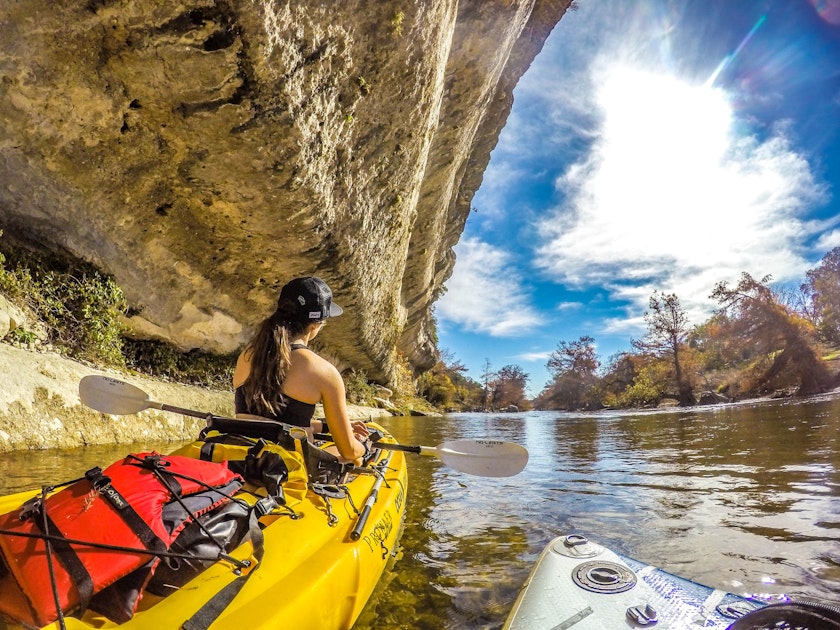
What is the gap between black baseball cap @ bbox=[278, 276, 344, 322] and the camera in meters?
2.68

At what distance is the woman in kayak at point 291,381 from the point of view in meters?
2.43

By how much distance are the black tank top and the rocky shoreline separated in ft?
11.5

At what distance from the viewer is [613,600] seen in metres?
1.53

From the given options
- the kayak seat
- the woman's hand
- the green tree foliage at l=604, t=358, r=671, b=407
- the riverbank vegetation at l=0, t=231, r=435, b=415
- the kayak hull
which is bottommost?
the kayak hull

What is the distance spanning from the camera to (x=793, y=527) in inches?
107

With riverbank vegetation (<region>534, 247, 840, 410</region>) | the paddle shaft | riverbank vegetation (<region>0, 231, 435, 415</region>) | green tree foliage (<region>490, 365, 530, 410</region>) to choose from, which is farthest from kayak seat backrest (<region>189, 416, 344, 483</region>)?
green tree foliage (<region>490, 365, 530, 410</region>)

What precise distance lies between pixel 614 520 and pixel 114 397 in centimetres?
368

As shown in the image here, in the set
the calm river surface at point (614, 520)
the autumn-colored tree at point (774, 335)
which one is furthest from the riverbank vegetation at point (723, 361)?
the calm river surface at point (614, 520)

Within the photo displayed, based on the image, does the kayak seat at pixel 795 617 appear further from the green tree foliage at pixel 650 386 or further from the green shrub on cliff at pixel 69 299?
the green tree foliage at pixel 650 386

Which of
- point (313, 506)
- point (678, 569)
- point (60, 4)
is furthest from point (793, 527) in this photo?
point (60, 4)

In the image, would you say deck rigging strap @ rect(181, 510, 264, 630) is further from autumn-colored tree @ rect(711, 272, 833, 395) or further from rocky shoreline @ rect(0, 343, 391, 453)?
autumn-colored tree @ rect(711, 272, 833, 395)

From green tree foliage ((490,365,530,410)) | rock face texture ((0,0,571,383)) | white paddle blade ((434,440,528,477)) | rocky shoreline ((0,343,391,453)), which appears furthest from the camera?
green tree foliage ((490,365,530,410))

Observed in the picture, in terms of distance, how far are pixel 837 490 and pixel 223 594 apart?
4246mm

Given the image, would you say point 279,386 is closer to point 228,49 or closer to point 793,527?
point 793,527
